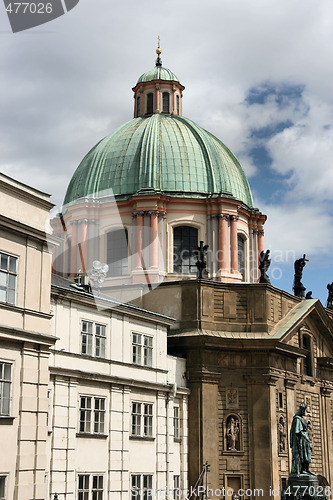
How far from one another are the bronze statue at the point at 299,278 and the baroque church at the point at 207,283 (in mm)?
1814

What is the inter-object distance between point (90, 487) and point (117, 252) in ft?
70.7

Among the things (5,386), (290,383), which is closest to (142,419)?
(290,383)

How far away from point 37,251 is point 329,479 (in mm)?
32495

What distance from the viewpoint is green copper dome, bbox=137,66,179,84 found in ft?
196

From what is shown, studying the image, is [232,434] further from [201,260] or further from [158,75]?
[158,75]

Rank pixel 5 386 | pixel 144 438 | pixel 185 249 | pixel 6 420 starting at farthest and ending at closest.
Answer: pixel 185 249, pixel 144 438, pixel 5 386, pixel 6 420

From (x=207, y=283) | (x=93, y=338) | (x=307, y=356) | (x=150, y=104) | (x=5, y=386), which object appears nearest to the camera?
(x=5, y=386)

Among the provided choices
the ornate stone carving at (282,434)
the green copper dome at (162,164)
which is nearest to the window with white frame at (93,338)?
the ornate stone carving at (282,434)

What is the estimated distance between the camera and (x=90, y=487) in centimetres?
3453

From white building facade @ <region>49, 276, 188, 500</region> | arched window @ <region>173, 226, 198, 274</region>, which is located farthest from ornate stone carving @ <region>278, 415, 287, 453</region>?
arched window @ <region>173, 226, 198, 274</region>

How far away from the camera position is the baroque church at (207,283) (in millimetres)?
45094

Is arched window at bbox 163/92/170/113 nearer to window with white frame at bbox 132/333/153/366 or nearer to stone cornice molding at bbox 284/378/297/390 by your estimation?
stone cornice molding at bbox 284/378/297/390

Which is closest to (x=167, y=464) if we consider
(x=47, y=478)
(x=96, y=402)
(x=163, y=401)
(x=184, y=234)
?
(x=163, y=401)

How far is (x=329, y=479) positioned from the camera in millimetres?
52312
